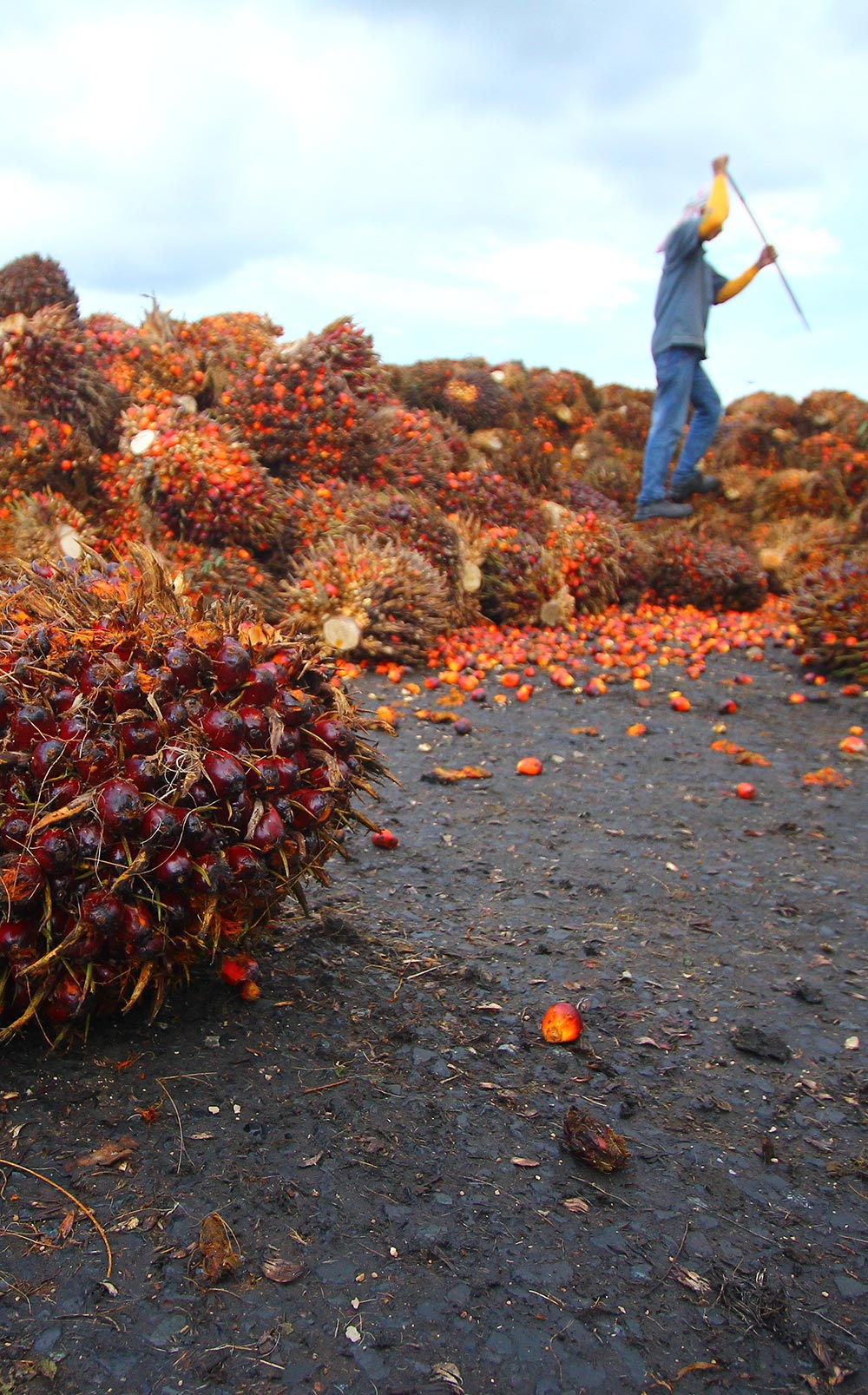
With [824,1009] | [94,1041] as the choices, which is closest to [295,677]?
[94,1041]

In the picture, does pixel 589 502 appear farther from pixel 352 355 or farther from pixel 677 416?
pixel 352 355

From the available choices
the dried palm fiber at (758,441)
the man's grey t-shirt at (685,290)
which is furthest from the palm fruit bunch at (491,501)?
the dried palm fiber at (758,441)

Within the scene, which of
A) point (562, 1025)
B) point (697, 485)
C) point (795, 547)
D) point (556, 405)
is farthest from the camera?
point (556, 405)

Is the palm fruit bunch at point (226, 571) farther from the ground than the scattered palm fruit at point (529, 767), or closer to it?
farther from the ground

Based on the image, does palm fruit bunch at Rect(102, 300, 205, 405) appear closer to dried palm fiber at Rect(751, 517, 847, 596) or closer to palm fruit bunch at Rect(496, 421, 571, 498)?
palm fruit bunch at Rect(496, 421, 571, 498)

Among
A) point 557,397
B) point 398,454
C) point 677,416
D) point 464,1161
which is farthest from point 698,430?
point 464,1161

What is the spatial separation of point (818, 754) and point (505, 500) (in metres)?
4.21

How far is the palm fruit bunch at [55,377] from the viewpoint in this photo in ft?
22.5

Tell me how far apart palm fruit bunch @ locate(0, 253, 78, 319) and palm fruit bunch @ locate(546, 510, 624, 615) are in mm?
4744

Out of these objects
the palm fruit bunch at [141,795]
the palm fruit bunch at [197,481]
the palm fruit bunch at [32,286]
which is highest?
the palm fruit bunch at [32,286]

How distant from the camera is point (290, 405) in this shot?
23.8 feet

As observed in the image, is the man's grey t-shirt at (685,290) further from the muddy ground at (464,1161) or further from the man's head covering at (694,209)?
the muddy ground at (464,1161)

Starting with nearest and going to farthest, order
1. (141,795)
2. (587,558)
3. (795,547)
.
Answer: (141,795)
(587,558)
(795,547)

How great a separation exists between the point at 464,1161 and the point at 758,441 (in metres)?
14.0
